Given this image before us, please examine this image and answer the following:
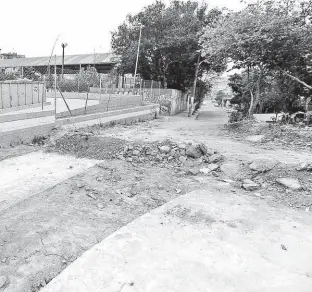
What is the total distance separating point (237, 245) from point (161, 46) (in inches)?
827

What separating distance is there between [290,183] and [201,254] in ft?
10.0

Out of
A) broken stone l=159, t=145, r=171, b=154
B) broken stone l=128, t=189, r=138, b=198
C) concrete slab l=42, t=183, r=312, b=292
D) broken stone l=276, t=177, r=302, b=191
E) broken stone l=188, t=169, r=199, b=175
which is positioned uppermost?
broken stone l=159, t=145, r=171, b=154

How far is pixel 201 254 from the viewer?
10.9 feet

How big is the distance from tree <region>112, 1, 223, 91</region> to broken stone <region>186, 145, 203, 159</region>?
16.3 meters

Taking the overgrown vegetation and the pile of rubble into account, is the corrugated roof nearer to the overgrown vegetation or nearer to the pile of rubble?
the overgrown vegetation

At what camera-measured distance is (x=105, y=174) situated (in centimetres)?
583

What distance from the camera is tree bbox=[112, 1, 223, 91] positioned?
74.0ft

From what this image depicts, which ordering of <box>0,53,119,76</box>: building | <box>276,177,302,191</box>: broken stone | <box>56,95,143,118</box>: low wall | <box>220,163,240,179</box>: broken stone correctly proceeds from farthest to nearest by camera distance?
<box>0,53,119,76</box>: building
<box>56,95,143,118</box>: low wall
<box>220,163,240,179</box>: broken stone
<box>276,177,302,191</box>: broken stone

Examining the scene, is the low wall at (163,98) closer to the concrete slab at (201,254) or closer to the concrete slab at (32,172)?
the concrete slab at (32,172)

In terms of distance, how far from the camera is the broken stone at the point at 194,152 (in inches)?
280

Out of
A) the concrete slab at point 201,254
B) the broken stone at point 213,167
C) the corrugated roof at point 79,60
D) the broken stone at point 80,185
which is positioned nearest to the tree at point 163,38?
the corrugated roof at point 79,60

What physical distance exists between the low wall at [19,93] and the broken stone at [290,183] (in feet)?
26.2

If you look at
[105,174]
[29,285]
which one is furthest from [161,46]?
[29,285]

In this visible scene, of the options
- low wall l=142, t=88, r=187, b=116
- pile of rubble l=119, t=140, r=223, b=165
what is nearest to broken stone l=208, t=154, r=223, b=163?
pile of rubble l=119, t=140, r=223, b=165
